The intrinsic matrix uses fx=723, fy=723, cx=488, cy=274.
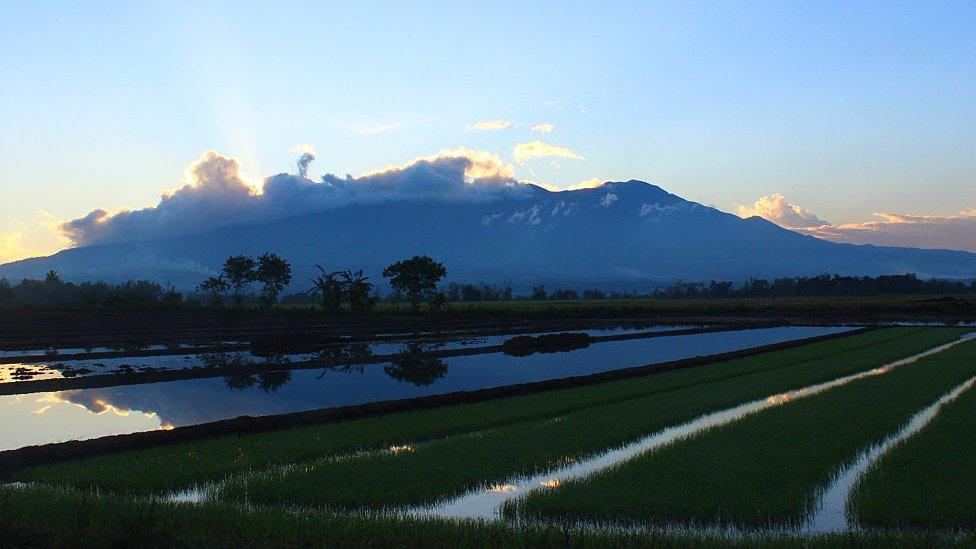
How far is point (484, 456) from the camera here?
1174cm

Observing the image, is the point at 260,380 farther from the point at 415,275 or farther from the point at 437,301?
the point at 415,275

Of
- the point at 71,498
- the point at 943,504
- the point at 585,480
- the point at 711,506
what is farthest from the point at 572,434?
the point at 71,498

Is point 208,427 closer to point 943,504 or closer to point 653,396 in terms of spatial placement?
point 653,396

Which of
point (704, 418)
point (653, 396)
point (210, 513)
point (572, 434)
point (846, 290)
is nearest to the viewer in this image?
point (210, 513)

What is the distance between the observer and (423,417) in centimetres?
1596

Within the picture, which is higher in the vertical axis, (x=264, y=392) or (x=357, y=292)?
(x=357, y=292)

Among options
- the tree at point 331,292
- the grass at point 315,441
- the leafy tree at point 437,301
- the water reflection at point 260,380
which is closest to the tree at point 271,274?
the tree at point 331,292

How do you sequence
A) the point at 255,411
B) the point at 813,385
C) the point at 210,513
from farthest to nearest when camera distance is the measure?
the point at 813,385 → the point at 255,411 → the point at 210,513

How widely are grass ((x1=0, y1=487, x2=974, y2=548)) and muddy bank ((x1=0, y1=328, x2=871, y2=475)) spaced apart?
4.47 metres

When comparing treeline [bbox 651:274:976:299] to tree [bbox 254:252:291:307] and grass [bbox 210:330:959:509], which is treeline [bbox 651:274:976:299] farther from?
Answer: grass [bbox 210:330:959:509]

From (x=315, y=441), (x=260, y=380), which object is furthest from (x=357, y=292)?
(x=315, y=441)

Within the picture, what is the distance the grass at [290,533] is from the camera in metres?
6.94

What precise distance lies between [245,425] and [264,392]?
602cm

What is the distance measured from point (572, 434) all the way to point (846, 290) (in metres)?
136
